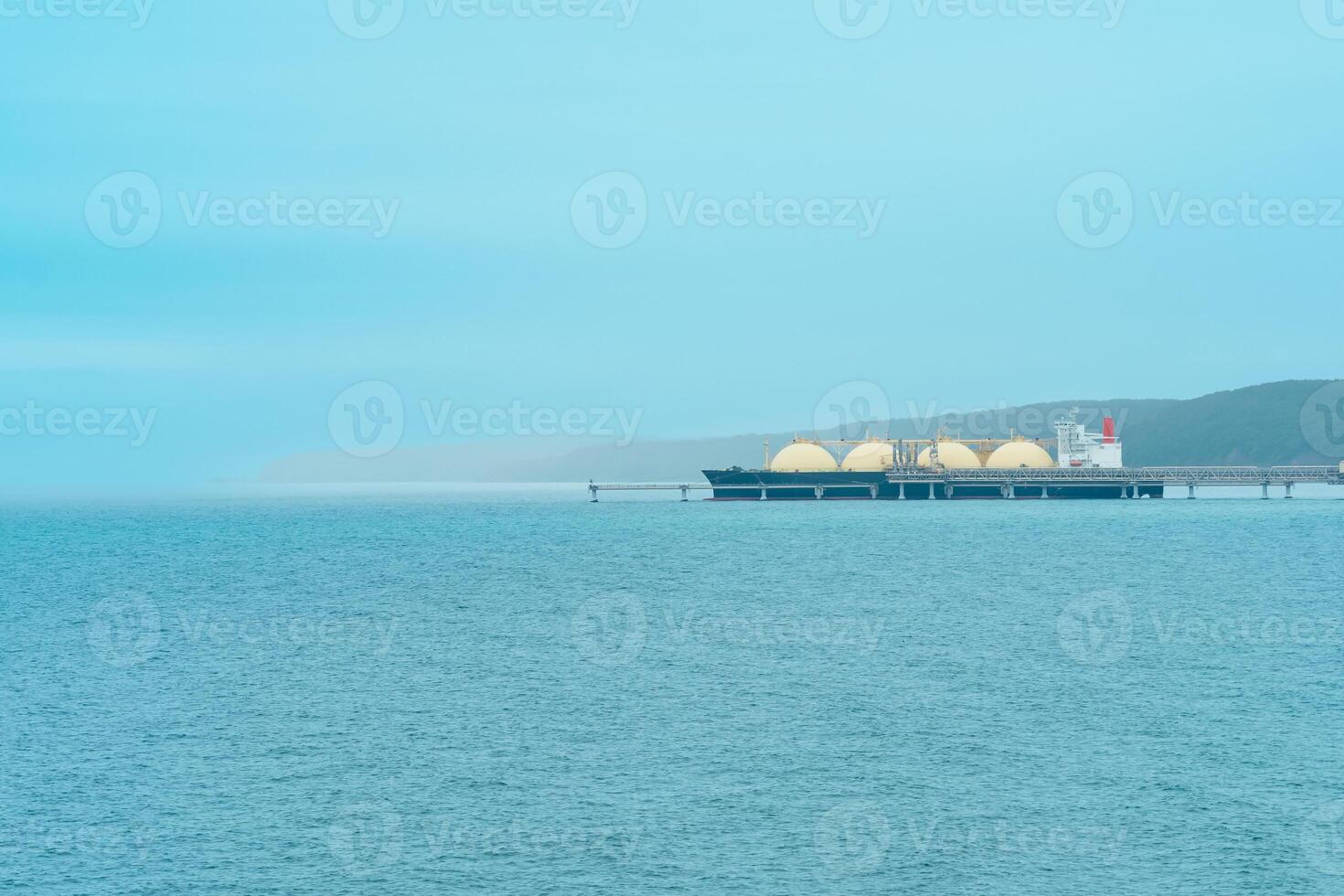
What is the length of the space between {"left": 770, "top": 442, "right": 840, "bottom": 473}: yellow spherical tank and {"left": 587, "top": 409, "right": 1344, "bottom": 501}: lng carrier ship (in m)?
0.12

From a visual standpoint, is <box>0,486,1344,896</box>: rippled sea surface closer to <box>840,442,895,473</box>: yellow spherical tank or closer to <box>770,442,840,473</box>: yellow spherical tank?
<box>770,442,840,473</box>: yellow spherical tank

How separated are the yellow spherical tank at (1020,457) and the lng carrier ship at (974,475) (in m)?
0.12

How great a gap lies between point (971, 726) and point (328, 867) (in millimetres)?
18418

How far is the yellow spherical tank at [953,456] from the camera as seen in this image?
181500 mm

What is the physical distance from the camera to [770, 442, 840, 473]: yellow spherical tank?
178750 millimetres

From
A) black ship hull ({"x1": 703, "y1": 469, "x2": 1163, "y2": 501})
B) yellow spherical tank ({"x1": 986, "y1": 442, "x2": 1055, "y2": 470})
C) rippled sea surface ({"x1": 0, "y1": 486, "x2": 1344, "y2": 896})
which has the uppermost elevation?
yellow spherical tank ({"x1": 986, "y1": 442, "x2": 1055, "y2": 470})

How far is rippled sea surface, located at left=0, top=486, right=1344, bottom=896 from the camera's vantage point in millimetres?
25953

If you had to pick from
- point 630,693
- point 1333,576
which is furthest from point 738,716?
point 1333,576

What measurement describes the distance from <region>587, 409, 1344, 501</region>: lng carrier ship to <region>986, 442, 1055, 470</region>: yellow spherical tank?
0.40 ft

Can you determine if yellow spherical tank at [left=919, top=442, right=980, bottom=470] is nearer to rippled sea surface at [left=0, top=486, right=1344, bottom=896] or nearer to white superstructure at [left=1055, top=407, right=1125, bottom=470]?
white superstructure at [left=1055, top=407, right=1125, bottom=470]

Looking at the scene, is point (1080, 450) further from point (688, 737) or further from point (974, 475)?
point (688, 737)

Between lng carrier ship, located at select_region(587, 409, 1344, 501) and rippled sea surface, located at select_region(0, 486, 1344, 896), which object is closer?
rippled sea surface, located at select_region(0, 486, 1344, 896)

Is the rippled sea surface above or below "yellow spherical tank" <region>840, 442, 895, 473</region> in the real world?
below

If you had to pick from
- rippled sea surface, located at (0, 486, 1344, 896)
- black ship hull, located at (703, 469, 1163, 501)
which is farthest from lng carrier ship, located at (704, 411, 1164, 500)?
rippled sea surface, located at (0, 486, 1344, 896)
